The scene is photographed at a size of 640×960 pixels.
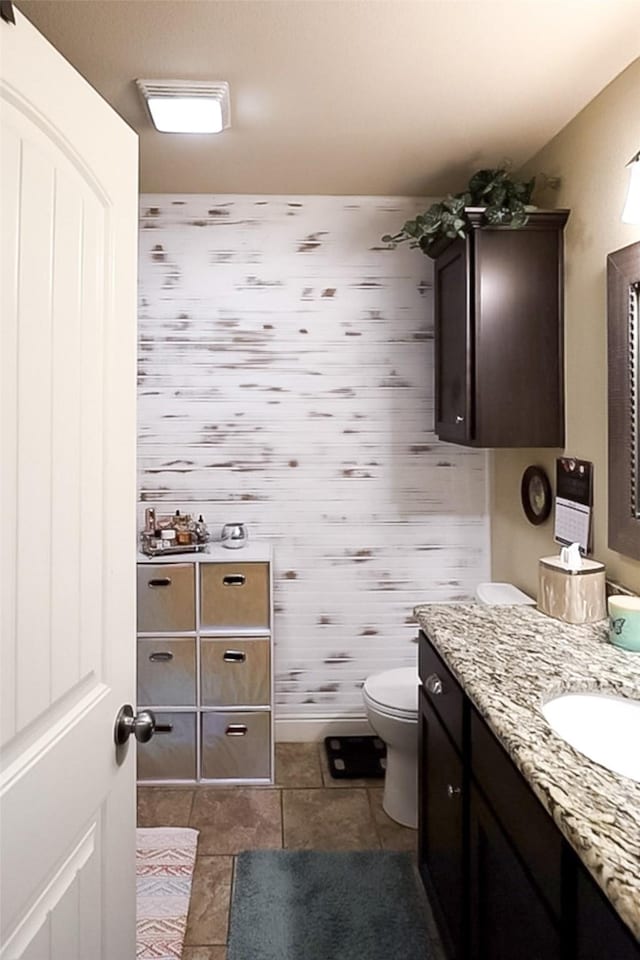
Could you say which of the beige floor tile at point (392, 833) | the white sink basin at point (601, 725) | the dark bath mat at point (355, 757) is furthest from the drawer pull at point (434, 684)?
the dark bath mat at point (355, 757)

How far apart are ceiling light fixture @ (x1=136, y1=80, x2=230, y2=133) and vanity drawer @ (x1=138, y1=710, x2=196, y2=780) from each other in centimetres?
218

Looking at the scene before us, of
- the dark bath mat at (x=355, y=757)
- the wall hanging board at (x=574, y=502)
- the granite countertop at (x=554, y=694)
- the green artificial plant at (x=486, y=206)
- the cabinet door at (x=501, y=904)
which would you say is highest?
the green artificial plant at (x=486, y=206)

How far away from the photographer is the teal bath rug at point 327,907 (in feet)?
6.34

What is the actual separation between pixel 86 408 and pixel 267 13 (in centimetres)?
127

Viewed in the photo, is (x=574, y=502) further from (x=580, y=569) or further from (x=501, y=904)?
(x=501, y=904)

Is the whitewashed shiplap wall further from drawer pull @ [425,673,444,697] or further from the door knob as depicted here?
the door knob

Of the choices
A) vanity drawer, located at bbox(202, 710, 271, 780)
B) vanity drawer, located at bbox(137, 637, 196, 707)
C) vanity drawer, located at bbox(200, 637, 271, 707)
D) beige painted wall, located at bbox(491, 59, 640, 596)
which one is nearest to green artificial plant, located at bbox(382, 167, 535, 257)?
beige painted wall, located at bbox(491, 59, 640, 596)

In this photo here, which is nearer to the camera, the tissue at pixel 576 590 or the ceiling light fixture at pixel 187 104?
the tissue at pixel 576 590

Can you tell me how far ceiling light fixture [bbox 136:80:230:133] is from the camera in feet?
6.90

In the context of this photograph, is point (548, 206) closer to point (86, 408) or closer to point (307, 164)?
point (307, 164)

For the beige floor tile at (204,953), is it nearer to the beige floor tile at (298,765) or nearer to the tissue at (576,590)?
the beige floor tile at (298,765)

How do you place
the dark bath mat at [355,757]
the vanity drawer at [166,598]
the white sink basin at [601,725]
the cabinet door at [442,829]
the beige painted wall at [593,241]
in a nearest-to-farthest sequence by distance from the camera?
the white sink basin at [601,725], the cabinet door at [442,829], the beige painted wall at [593,241], the vanity drawer at [166,598], the dark bath mat at [355,757]

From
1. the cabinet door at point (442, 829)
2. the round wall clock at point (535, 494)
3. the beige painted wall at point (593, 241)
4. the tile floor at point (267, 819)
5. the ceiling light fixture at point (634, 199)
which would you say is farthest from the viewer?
the round wall clock at point (535, 494)

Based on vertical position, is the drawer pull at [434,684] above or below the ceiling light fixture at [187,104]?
below
